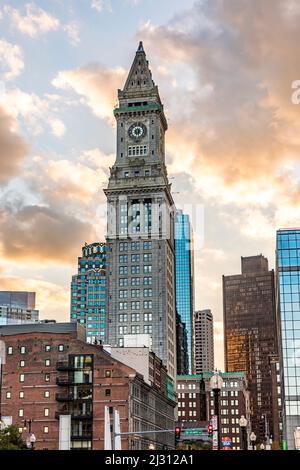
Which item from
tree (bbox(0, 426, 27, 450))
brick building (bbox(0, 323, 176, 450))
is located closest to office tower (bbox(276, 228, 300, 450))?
brick building (bbox(0, 323, 176, 450))

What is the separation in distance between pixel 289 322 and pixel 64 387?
4935 cm

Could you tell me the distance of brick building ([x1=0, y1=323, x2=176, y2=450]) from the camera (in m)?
119

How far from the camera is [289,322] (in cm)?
14712

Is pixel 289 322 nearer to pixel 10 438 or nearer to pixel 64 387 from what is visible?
pixel 64 387

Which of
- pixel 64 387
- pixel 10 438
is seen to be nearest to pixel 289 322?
pixel 64 387

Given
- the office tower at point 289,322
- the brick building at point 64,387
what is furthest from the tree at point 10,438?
the office tower at point 289,322

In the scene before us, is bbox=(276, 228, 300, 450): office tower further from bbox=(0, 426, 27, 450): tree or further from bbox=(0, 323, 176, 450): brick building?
bbox=(0, 426, 27, 450): tree

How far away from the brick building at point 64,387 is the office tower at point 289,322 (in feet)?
106

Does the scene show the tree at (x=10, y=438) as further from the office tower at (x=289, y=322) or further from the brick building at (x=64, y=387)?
the office tower at (x=289, y=322)

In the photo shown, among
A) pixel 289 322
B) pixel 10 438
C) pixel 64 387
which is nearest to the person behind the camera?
pixel 10 438
